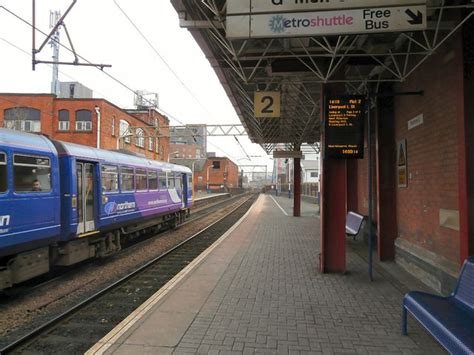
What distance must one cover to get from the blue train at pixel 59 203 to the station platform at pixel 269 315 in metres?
2.52

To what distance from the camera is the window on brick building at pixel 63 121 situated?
1484 inches

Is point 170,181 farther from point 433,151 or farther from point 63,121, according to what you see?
point 63,121

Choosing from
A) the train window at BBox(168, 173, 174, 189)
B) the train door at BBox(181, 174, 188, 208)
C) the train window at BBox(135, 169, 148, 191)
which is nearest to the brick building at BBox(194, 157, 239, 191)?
the train door at BBox(181, 174, 188, 208)

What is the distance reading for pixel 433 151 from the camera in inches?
272

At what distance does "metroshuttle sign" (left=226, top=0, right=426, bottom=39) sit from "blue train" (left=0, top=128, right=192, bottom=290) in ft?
14.1

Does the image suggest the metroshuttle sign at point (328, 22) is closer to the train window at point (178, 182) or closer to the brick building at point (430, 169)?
the brick building at point (430, 169)

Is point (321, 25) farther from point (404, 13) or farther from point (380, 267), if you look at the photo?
point (380, 267)

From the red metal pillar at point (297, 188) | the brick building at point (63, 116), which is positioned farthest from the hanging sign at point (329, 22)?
the brick building at point (63, 116)

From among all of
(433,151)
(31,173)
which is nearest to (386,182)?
(433,151)

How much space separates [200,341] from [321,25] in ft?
13.0

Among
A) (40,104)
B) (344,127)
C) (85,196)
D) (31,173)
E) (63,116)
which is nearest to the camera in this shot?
(31,173)

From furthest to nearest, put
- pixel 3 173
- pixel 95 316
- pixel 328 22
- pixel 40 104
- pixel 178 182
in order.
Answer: pixel 40 104, pixel 178 182, pixel 3 173, pixel 95 316, pixel 328 22

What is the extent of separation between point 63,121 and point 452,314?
3843 cm

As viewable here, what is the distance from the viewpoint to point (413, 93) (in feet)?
24.5
